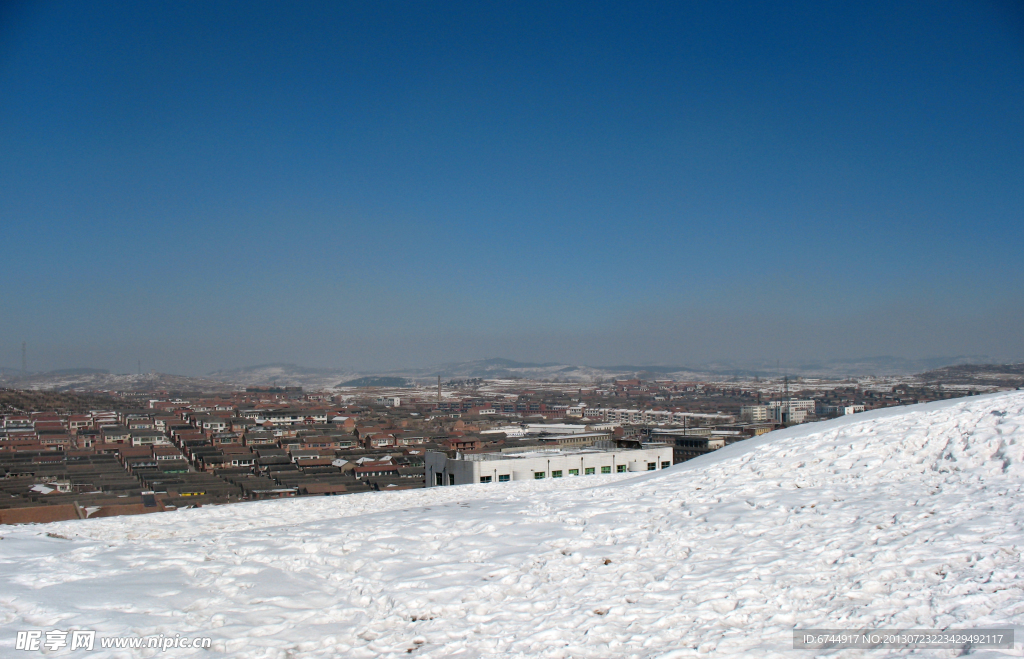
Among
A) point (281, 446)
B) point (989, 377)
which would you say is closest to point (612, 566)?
point (281, 446)

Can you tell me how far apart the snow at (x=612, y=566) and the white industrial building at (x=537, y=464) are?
8.30m

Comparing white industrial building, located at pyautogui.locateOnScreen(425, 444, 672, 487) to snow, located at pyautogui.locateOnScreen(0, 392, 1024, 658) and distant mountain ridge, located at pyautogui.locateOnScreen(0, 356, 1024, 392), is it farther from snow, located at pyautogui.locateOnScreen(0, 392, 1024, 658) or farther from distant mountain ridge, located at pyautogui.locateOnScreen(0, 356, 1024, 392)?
distant mountain ridge, located at pyautogui.locateOnScreen(0, 356, 1024, 392)

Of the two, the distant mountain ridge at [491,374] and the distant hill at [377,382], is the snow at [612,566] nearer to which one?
the distant mountain ridge at [491,374]

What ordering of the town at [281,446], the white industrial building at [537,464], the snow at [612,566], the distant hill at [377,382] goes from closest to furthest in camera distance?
the snow at [612,566]
the white industrial building at [537,464]
the town at [281,446]
the distant hill at [377,382]

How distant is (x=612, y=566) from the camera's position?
5293 millimetres

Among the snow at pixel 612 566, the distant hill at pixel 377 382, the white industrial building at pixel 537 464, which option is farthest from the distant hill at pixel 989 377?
the distant hill at pixel 377 382

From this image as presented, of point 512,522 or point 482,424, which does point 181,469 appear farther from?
point 482,424

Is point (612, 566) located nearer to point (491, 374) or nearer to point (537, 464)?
point (537, 464)

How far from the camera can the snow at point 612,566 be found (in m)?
4.09

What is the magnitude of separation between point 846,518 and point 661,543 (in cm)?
179

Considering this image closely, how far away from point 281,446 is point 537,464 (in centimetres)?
2106

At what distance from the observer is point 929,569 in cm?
466

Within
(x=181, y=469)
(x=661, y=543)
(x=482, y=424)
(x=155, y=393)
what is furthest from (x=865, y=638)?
(x=155, y=393)

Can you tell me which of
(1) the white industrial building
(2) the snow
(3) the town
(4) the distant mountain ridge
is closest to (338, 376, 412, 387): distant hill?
(4) the distant mountain ridge
